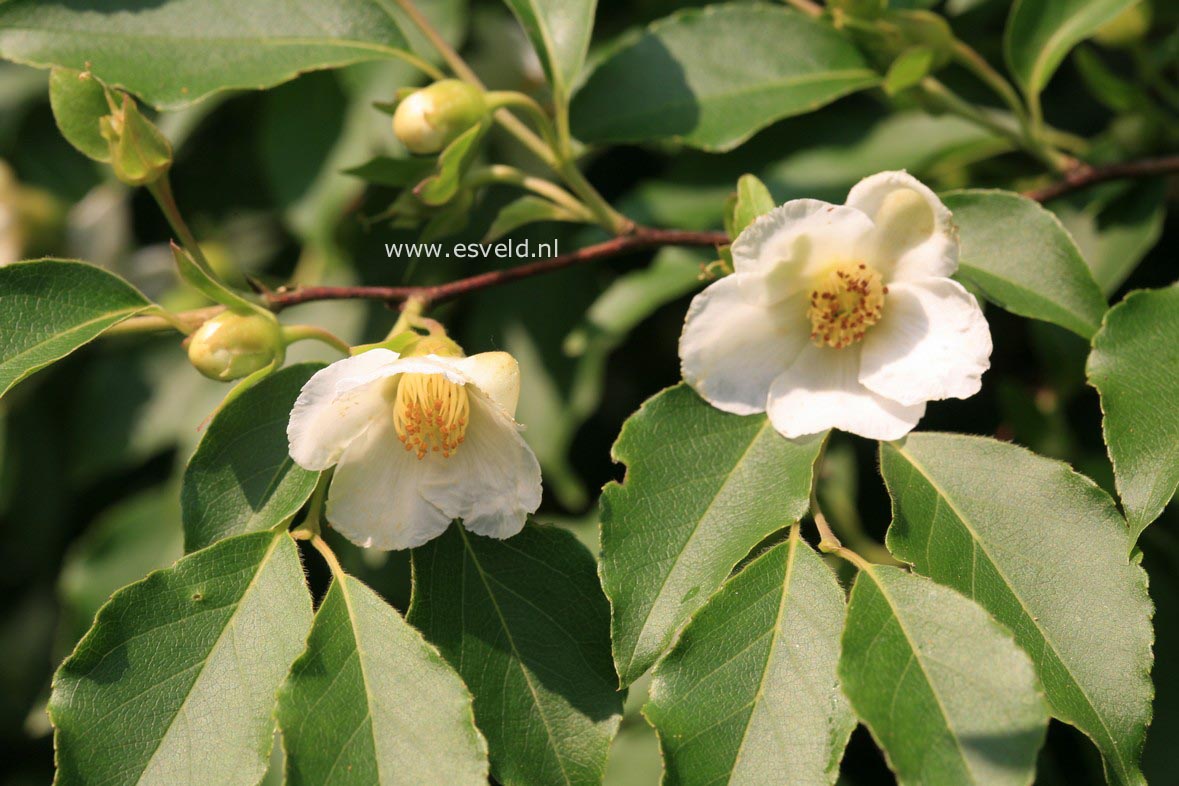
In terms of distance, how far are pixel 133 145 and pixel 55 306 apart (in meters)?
0.20

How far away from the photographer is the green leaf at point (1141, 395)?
1018mm

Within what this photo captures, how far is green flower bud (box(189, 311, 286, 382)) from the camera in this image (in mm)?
1144

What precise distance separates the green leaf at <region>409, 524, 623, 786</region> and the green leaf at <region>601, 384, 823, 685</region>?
0.11 m

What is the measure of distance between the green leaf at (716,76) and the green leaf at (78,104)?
632 mm

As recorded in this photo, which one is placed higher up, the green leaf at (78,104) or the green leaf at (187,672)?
the green leaf at (78,104)

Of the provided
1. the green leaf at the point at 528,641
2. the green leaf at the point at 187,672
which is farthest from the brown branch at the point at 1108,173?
the green leaf at the point at 187,672

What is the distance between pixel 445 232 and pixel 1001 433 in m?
1.10

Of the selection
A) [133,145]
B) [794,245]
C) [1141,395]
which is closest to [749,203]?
[794,245]

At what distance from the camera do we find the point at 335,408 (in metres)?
1.14

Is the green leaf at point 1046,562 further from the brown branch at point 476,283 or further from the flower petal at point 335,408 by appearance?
the flower petal at point 335,408

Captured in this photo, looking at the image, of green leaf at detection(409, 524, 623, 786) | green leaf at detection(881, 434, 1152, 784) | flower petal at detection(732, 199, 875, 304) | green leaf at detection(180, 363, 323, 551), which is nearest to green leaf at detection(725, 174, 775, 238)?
flower petal at detection(732, 199, 875, 304)

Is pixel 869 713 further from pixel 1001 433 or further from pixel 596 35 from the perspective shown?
pixel 596 35

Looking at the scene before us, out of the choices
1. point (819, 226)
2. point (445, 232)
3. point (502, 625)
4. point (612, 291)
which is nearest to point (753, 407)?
point (819, 226)

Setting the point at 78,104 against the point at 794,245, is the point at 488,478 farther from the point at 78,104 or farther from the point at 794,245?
the point at 78,104
